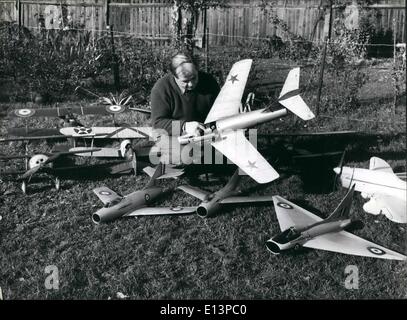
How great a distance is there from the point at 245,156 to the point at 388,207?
1848mm

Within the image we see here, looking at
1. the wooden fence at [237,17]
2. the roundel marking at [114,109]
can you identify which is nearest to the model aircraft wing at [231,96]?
the roundel marking at [114,109]

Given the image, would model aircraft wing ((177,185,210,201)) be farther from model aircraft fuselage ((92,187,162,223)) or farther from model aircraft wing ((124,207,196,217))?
model aircraft fuselage ((92,187,162,223))

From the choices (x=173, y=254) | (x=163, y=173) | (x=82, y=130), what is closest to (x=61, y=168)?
(x=82, y=130)

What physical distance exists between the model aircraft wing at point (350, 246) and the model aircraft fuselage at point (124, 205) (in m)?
2.10

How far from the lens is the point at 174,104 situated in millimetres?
6703

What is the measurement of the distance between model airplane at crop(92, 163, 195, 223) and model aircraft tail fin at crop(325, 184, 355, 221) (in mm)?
1697

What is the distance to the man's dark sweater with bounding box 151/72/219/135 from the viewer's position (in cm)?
661

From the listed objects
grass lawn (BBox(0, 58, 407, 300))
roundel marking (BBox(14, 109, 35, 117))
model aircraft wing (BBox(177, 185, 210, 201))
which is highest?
roundel marking (BBox(14, 109, 35, 117))

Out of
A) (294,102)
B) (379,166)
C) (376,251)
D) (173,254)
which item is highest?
(294,102)

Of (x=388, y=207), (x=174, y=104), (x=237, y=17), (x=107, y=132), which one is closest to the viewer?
(x=388, y=207)

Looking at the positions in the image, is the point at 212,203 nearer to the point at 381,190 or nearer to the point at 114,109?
the point at 381,190

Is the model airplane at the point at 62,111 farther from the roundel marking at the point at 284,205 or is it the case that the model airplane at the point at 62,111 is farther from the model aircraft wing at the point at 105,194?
the roundel marking at the point at 284,205

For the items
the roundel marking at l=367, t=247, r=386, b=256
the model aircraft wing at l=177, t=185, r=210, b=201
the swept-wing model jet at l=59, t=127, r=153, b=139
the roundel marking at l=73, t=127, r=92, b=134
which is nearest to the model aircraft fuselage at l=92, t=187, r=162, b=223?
the model aircraft wing at l=177, t=185, r=210, b=201

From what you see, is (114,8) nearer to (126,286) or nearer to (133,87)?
(133,87)
